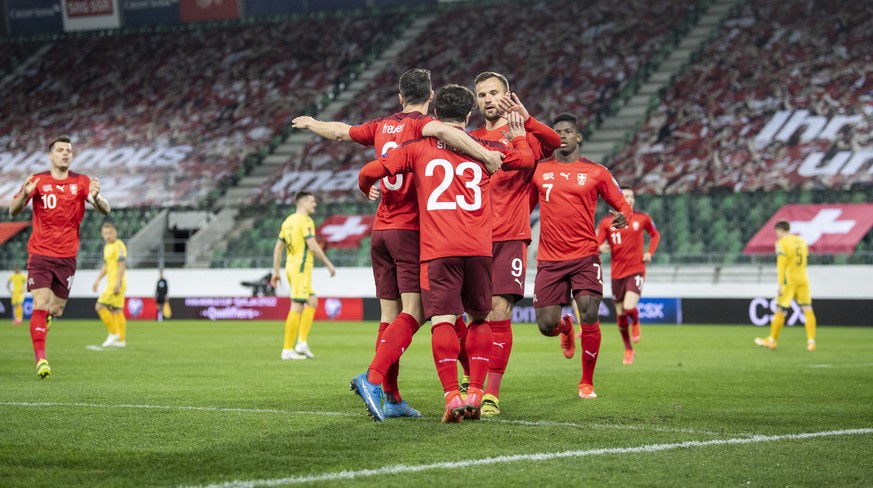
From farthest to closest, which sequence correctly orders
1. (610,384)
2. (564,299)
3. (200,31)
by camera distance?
1. (200,31)
2. (610,384)
3. (564,299)

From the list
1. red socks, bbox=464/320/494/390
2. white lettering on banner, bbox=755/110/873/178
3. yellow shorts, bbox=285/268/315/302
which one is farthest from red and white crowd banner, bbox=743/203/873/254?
red socks, bbox=464/320/494/390

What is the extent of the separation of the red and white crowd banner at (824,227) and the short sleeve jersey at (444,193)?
2193 centimetres

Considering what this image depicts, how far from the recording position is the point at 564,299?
9500 millimetres

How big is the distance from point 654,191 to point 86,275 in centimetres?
1719

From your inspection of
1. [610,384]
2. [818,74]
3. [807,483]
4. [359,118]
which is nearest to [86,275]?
[359,118]

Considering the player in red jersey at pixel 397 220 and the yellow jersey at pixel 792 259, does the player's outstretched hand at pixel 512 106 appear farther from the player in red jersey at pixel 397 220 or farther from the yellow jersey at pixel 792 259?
the yellow jersey at pixel 792 259

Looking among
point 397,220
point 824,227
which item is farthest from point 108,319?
point 824,227

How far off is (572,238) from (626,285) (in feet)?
18.6

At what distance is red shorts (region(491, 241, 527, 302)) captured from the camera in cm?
817

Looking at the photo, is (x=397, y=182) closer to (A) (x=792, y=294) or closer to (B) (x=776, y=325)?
(B) (x=776, y=325)

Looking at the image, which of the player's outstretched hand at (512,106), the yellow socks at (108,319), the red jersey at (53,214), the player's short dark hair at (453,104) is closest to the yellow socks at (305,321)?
the yellow socks at (108,319)

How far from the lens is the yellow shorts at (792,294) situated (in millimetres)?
18000

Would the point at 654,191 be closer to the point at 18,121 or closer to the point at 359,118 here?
the point at 359,118

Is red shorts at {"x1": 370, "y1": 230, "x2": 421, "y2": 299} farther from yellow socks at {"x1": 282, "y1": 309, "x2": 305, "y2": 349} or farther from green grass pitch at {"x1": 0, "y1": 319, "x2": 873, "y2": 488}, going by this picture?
yellow socks at {"x1": 282, "y1": 309, "x2": 305, "y2": 349}
